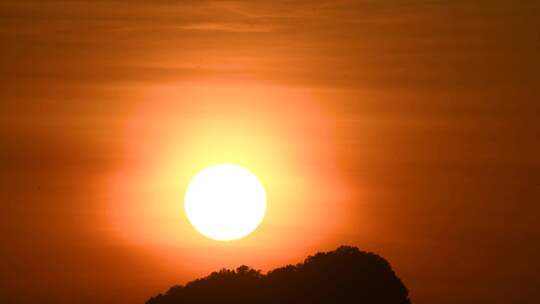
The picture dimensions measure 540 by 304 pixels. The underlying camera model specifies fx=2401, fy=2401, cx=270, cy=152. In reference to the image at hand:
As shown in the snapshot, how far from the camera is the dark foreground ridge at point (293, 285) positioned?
56938 millimetres

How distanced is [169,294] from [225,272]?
1500mm

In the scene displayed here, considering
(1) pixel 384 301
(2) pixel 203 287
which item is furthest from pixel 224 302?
(1) pixel 384 301

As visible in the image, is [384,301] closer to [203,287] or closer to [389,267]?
[389,267]

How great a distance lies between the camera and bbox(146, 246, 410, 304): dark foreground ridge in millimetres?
56938

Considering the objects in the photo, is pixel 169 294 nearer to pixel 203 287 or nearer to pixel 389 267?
pixel 203 287

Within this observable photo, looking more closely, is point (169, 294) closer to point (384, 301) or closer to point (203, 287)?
point (203, 287)

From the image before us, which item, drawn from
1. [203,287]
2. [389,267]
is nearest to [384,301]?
[389,267]

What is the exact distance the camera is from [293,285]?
57.1m

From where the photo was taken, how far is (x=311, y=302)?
56594mm

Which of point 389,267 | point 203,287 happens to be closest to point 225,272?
point 203,287

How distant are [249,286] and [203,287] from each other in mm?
1103

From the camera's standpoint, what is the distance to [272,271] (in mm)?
57469

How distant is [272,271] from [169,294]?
2562 mm

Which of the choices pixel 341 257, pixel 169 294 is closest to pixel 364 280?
pixel 341 257
